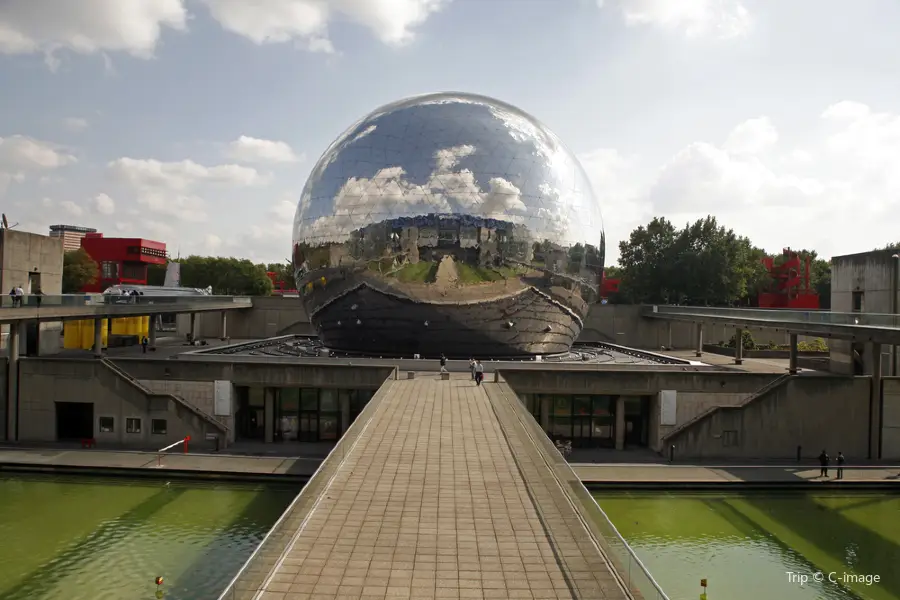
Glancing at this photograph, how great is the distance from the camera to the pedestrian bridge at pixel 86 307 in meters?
21.1

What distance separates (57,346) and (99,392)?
4772mm

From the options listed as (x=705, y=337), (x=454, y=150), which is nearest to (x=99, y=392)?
(x=454, y=150)

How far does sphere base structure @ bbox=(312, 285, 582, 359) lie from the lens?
24.2 m

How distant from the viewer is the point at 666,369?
76.4ft

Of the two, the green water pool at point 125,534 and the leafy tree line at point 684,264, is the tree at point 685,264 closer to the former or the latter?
the leafy tree line at point 684,264

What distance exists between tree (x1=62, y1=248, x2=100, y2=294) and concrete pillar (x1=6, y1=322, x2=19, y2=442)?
49444 millimetres

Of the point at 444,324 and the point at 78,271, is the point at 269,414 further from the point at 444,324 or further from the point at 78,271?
the point at 78,271

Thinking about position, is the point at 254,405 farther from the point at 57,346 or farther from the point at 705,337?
the point at 705,337

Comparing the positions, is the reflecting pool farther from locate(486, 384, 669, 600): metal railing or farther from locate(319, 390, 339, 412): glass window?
locate(319, 390, 339, 412): glass window

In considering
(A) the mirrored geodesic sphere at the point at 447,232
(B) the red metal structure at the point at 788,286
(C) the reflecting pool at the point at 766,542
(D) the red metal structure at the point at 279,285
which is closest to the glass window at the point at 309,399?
(A) the mirrored geodesic sphere at the point at 447,232

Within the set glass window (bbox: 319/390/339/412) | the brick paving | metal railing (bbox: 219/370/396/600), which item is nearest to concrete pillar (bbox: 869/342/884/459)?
the brick paving

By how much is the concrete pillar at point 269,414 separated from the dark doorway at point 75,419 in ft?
19.9

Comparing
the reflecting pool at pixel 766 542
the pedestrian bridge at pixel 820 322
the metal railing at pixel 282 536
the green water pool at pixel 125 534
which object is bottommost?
the green water pool at pixel 125 534

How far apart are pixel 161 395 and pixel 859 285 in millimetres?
25797
